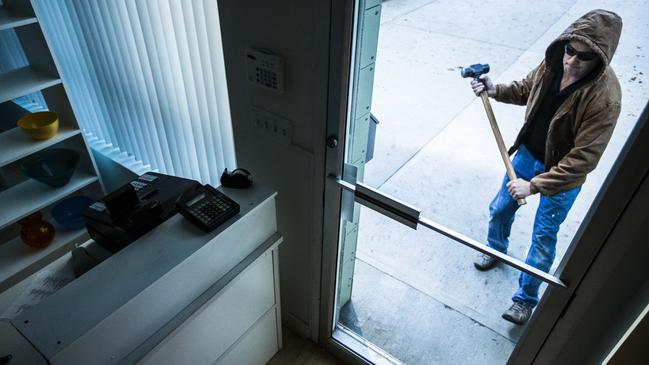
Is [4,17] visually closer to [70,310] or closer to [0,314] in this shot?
[0,314]

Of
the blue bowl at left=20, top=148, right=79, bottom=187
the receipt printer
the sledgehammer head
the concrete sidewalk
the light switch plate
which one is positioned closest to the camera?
the concrete sidewalk

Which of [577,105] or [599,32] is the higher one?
[599,32]

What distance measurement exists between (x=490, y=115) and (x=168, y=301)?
1.06 m

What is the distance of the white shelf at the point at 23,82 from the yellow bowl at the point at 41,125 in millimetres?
192

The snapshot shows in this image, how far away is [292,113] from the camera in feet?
4.65

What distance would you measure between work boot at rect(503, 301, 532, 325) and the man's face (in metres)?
1.17

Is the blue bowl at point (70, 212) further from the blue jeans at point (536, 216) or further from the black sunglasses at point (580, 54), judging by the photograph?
the black sunglasses at point (580, 54)

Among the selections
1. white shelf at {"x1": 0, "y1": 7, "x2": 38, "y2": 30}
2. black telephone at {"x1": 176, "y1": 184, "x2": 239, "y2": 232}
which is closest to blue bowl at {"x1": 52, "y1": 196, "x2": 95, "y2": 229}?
white shelf at {"x1": 0, "y1": 7, "x2": 38, "y2": 30}

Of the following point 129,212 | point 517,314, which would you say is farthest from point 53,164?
point 517,314

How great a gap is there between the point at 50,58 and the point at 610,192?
2402mm

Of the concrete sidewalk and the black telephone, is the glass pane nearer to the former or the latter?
the concrete sidewalk

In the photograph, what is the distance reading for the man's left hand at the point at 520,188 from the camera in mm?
1192

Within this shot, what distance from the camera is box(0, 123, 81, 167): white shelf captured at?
2128mm

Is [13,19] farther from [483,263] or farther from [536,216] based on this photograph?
[483,263]
